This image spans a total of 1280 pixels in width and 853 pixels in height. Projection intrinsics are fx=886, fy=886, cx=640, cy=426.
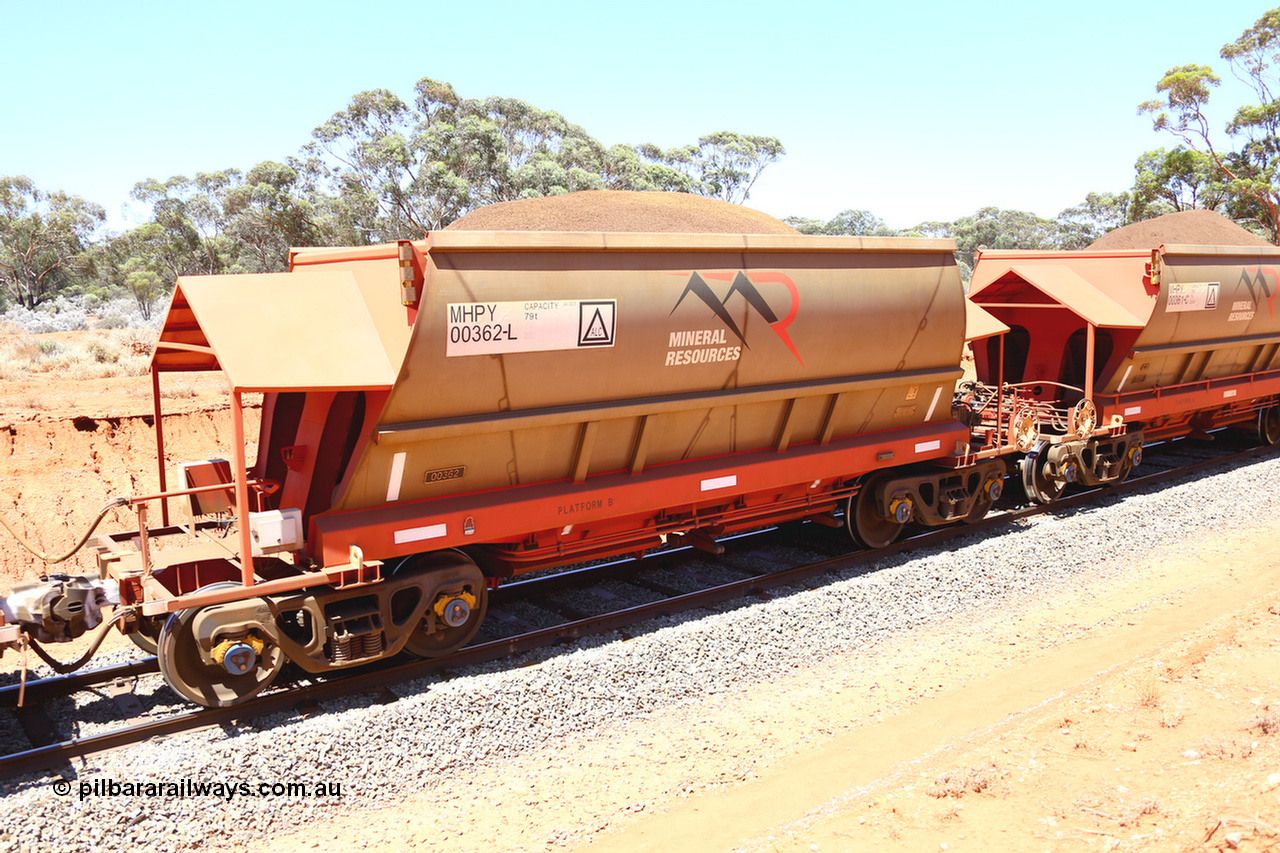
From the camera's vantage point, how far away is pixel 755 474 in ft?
30.4

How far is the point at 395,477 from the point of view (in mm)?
7160

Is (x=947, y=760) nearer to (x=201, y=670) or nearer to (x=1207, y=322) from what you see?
(x=201, y=670)

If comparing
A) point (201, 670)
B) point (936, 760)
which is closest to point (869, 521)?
point (936, 760)

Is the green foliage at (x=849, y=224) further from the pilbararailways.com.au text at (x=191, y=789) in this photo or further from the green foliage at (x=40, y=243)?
the pilbararailways.com.au text at (x=191, y=789)

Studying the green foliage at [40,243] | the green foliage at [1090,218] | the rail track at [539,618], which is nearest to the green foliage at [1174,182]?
the green foliage at [1090,218]

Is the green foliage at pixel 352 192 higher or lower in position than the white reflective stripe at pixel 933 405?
higher

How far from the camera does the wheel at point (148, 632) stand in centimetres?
679

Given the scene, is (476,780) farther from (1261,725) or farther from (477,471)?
(1261,725)

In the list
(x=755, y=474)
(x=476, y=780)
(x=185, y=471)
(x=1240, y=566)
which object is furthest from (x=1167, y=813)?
(x=185, y=471)

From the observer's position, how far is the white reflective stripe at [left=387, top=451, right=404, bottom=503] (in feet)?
23.2

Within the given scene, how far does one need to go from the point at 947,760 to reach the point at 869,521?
4963 mm

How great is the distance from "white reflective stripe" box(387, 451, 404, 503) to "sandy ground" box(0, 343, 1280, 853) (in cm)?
228

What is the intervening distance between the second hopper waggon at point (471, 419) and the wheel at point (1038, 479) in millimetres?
3965

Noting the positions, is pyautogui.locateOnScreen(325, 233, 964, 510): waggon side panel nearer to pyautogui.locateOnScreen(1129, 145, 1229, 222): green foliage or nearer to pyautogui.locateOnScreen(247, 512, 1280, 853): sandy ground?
pyautogui.locateOnScreen(247, 512, 1280, 853): sandy ground
